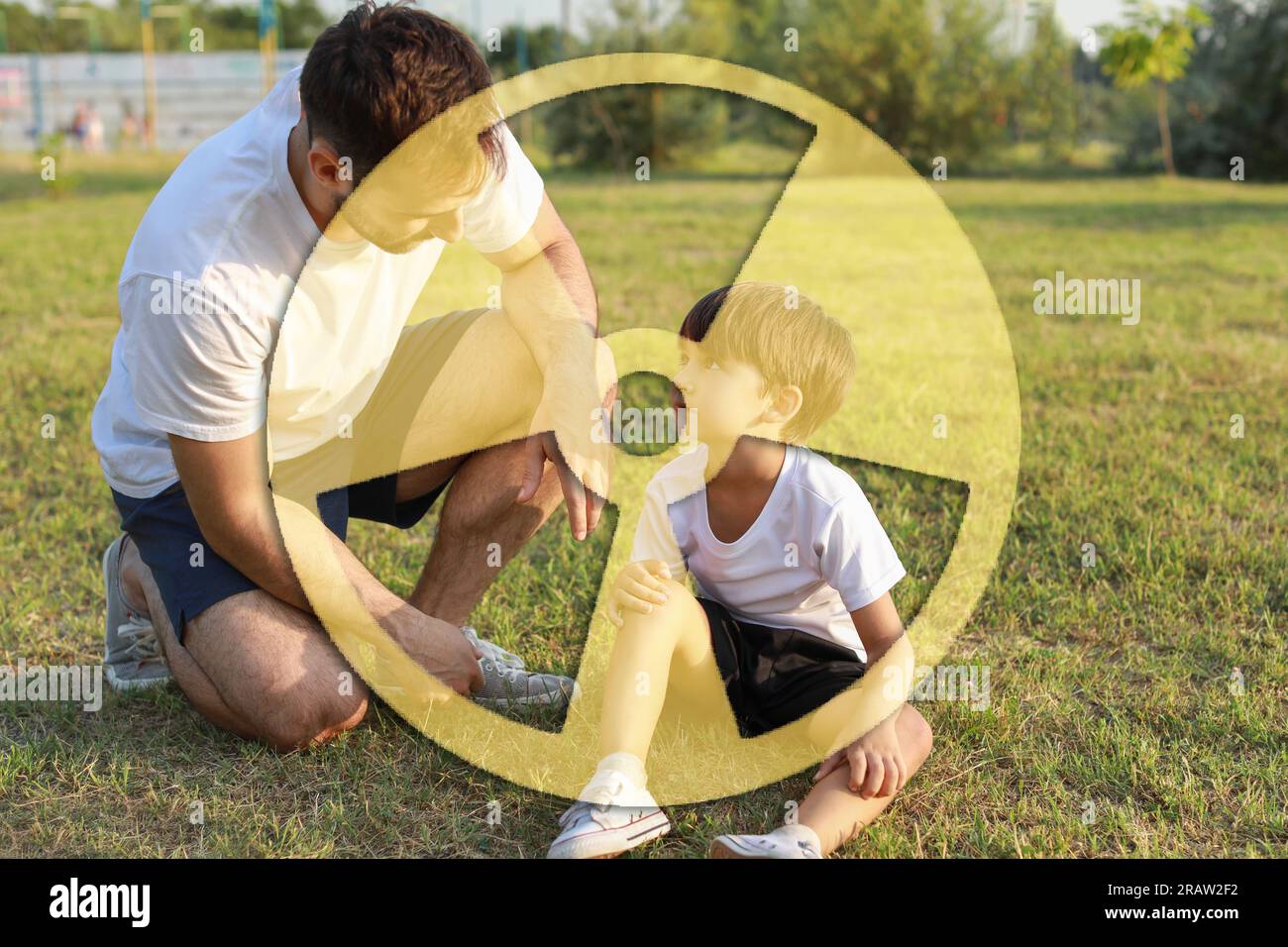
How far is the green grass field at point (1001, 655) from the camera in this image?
7.07ft

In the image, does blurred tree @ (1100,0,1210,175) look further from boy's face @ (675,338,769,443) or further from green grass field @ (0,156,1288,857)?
boy's face @ (675,338,769,443)

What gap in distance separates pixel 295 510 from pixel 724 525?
84 cm

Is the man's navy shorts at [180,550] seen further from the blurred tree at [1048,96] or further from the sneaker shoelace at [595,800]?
the blurred tree at [1048,96]

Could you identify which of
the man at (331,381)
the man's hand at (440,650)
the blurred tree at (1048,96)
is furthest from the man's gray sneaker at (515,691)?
the blurred tree at (1048,96)

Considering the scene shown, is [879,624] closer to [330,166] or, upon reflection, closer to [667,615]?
[667,615]

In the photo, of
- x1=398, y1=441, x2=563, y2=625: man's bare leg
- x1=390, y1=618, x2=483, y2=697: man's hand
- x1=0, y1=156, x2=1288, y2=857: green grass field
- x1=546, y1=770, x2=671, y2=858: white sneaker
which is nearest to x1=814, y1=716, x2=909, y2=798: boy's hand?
x1=0, y1=156, x2=1288, y2=857: green grass field

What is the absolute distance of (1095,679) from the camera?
2617mm

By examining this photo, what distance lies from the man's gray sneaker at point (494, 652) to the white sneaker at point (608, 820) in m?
0.60

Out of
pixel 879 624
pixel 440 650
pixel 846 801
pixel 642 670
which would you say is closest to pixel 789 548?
pixel 879 624

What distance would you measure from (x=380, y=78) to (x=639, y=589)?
3.18 feet

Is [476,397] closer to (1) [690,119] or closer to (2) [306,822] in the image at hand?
(2) [306,822]

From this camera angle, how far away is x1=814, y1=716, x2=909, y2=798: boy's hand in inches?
80.7

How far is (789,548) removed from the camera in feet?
7.42

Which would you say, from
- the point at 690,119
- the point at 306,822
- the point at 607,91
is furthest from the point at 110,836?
the point at 690,119
